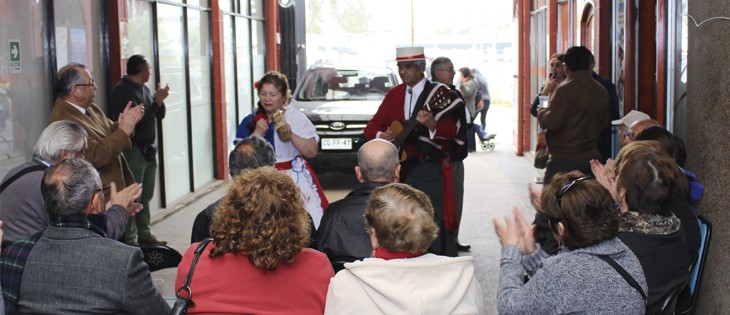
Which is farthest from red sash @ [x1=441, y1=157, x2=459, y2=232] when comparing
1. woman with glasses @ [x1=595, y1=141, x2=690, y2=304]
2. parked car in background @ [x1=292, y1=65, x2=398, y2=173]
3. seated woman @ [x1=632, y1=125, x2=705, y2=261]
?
parked car in background @ [x1=292, y1=65, x2=398, y2=173]

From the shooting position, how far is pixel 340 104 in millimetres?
14523

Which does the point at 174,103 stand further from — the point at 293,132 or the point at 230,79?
the point at 293,132

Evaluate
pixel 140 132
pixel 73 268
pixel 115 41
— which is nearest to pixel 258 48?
pixel 115 41

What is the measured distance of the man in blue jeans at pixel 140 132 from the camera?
360 inches

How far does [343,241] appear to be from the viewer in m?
4.68

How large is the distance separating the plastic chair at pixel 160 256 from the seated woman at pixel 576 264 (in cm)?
162

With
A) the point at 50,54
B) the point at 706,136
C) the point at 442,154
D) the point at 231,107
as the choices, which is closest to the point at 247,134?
the point at 442,154

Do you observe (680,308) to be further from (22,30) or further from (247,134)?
(22,30)

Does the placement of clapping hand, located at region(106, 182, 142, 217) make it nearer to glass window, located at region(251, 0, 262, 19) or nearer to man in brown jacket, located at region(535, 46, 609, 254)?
man in brown jacket, located at region(535, 46, 609, 254)

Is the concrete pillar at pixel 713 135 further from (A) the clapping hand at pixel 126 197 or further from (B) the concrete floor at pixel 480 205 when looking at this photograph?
(A) the clapping hand at pixel 126 197

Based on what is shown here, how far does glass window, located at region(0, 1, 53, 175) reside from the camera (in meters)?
7.52

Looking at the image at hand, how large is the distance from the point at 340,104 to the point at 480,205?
3328 mm

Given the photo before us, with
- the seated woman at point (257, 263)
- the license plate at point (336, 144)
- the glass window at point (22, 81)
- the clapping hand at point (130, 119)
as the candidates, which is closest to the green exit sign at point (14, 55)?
the glass window at point (22, 81)

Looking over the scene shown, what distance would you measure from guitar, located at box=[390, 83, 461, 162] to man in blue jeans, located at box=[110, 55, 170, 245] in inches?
102
